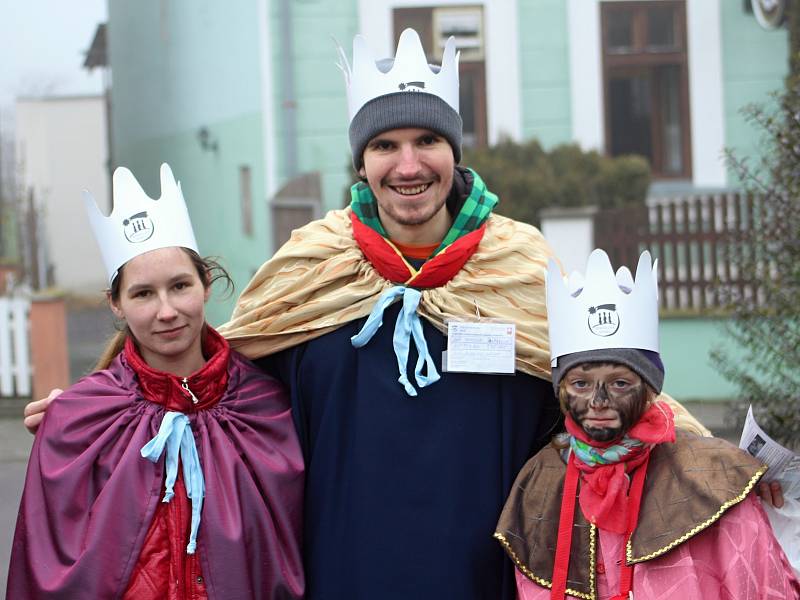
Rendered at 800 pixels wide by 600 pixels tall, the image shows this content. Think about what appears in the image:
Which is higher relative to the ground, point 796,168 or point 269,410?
point 796,168

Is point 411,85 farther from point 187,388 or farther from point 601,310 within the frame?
point 187,388

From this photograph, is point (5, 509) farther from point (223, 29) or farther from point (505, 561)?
point (223, 29)

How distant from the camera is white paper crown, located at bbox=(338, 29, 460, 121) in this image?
3816 millimetres

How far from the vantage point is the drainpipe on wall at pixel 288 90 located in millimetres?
12469

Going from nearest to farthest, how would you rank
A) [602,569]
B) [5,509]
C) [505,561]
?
[602,569] < [505,561] < [5,509]

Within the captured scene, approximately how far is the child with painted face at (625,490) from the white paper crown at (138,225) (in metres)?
1.08

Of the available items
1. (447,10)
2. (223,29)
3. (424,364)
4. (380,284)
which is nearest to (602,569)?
(424,364)

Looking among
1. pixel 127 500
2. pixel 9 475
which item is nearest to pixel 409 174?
pixel 127 500

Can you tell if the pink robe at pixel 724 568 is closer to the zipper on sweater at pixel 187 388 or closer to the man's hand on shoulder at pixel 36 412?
the zipper on sweater at pixel 187 388

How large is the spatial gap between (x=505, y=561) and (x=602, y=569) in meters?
0.38

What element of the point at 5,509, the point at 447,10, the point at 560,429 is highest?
the point at 447,10

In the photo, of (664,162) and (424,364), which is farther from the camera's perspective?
(664,162)

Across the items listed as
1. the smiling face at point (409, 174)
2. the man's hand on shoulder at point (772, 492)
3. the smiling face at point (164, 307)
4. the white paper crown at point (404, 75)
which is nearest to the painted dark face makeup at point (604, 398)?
the man's hand on shoulder at point (772, 492)

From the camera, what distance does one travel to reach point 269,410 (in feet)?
12.4
